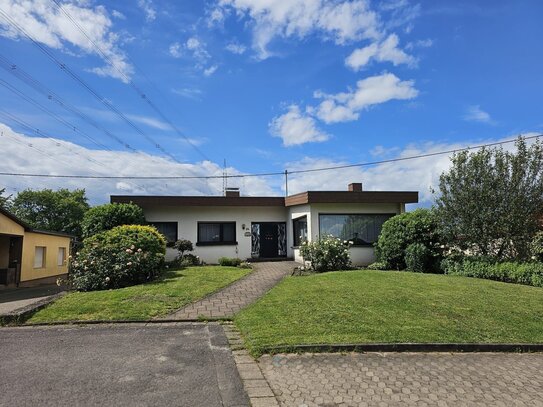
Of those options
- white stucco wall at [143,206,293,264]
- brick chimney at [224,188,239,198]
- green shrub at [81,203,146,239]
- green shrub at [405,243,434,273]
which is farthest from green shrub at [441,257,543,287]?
green shrub at [81,203,146,239]

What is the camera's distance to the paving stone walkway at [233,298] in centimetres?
799

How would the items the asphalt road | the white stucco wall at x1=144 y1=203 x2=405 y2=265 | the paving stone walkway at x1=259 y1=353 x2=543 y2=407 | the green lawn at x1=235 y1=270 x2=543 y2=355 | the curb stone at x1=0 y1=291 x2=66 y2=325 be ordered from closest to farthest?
the asphalt road → the paving stone walkway at x1=259 y1=353 x2=543 y2=407 → the green lawn at x1=235 y1=270 x2=543 y2=355 → the curb stone at x1=0 y1=291 x2=66 y2=325 → the white stucco wall at x1=144 y1=203 x2=405 y2=265

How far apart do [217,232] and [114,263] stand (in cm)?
806

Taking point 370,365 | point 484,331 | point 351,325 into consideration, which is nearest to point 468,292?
point 484,331

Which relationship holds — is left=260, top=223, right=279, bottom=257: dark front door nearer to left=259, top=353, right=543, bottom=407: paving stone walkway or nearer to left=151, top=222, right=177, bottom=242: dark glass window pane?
left=151, top=222, right=177, bottom=242: dark glass window pane

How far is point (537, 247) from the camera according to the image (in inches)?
492

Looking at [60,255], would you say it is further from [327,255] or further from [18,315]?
[18,315]

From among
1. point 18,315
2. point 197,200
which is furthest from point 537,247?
point 18,315

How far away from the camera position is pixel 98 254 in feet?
38.9

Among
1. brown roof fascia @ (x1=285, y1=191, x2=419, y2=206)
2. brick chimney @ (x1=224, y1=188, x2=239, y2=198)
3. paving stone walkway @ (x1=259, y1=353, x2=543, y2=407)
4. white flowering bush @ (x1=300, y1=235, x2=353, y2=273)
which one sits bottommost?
paving stone walkway @ (x1=259, y1=353, x2=543, y2=407)

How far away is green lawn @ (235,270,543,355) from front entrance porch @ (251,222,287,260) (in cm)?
912

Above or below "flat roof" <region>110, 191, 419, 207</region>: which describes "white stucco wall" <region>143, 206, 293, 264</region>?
below

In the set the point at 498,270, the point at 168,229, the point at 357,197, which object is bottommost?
the point at 498,270

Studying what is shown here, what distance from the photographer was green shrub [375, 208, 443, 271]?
14414 millimetres
